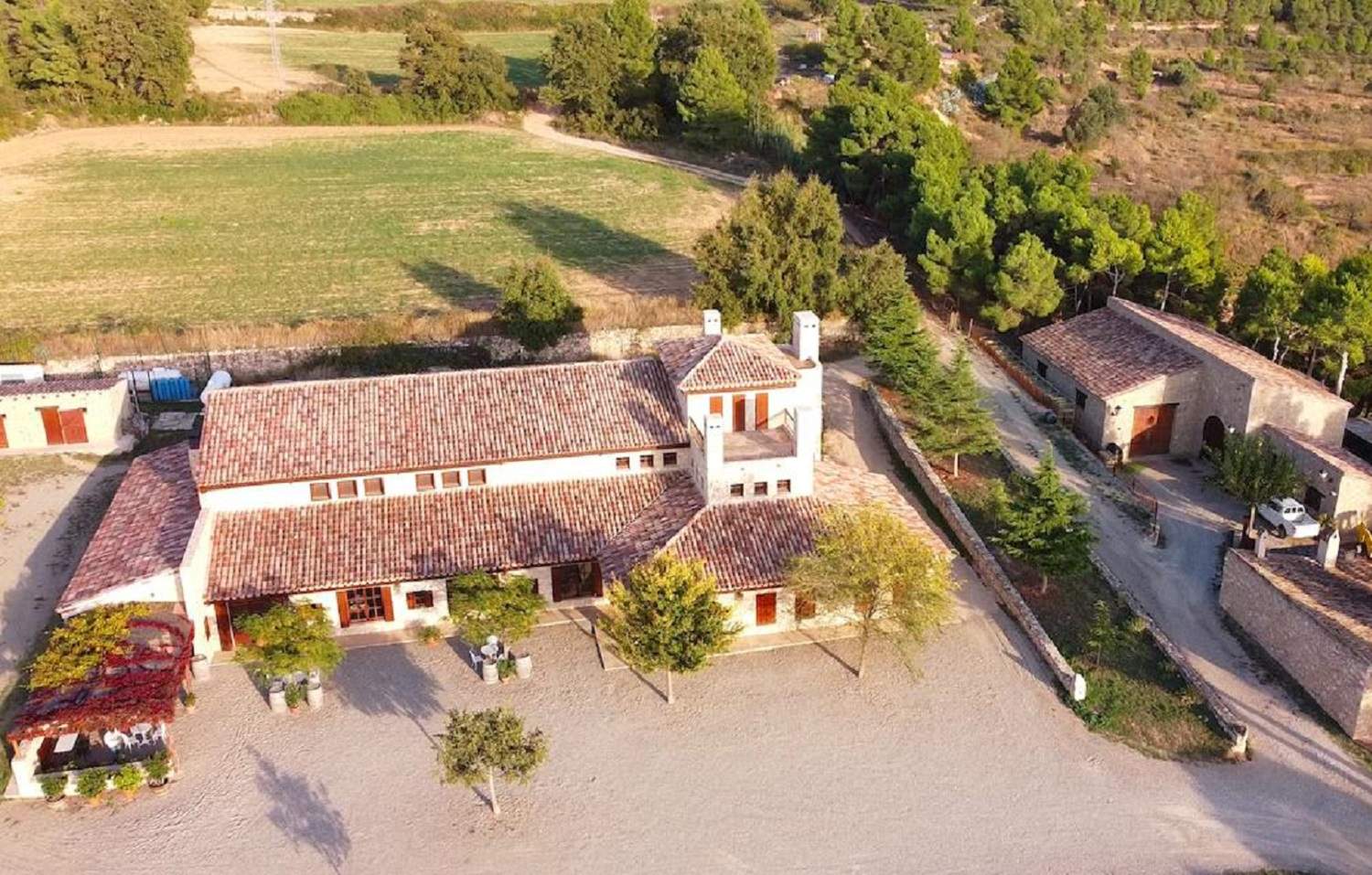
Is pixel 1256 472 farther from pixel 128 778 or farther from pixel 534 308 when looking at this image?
pixel 128 778

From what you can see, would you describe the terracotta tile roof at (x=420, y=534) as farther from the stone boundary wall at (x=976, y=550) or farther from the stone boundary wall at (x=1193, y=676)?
the stone boundary wall at (x=1193, y=676)

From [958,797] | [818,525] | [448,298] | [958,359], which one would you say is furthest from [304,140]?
[958,797]

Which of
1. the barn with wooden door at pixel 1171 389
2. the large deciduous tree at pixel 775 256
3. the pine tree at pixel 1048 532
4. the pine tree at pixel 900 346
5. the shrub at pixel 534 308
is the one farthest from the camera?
the large deciduous tree at pixel 775 256

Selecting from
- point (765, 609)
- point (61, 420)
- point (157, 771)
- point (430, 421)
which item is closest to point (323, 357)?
point (61, 420)

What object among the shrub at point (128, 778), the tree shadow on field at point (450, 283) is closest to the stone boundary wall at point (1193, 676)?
the shrub at point (128, 778)

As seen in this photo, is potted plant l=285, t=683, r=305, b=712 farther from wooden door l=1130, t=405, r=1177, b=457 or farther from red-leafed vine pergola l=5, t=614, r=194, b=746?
wooden door l=1130, t=405, r=1177, b=457

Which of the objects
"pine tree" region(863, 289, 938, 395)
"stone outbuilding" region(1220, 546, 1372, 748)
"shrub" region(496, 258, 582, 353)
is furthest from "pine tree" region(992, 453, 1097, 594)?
"shrub" region(496, 258, 582, 353)

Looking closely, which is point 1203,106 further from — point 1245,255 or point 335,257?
point 335,257
